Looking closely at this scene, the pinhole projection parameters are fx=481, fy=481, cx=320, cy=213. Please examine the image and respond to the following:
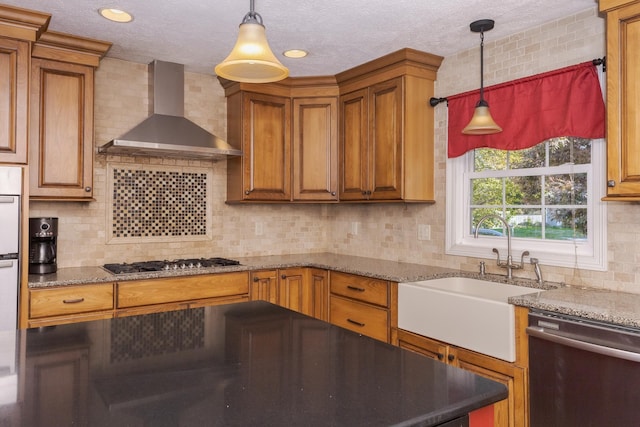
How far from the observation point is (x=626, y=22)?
2238mm

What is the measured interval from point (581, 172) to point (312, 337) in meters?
2.06

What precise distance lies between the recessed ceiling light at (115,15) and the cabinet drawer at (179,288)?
5.19ft

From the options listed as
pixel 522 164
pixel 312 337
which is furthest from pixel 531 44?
pixel 312 337

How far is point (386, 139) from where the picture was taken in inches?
138

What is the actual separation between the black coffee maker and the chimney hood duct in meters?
0.64

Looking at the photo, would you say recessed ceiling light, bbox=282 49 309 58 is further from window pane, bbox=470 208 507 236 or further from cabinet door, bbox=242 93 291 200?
window pane, bbox=470 208 507 236

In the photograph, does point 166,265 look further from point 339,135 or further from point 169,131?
point 339,135

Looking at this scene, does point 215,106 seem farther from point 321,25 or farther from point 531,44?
point 531,44

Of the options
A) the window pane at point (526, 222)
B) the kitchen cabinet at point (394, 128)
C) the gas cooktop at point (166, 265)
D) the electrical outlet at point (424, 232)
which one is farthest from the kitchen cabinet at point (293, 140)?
the window pane at point (526, 222)

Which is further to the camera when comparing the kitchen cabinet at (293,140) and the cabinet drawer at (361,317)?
the kitchen cabinet at (293,140)

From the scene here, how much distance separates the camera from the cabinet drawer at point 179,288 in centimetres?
304

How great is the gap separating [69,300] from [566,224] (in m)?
2.96

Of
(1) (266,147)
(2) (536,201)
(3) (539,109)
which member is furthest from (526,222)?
(1) (266,147)

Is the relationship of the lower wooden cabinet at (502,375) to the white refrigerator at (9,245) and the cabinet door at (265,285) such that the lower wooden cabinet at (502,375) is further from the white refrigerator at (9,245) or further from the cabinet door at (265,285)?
the white refrigerator at (9,245)
